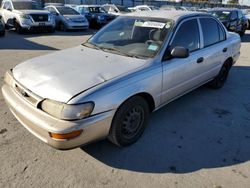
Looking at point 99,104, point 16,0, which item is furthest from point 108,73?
point 16,0

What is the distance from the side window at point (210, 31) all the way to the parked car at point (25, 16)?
1056cm

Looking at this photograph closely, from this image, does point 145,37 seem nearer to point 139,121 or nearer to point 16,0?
point 139,121

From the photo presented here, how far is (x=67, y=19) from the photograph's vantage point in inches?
579

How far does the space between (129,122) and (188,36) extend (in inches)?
70.0

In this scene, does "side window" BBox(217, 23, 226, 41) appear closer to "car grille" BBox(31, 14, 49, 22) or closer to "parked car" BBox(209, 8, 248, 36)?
"parked car" BBox(209, 8, 248, 36)

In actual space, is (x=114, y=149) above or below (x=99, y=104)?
below

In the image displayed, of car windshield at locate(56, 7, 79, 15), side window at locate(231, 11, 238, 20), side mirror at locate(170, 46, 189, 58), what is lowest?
side mirror at locate(170, 46, 189, 58)

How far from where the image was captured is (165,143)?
3.28m

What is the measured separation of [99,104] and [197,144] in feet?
5.16

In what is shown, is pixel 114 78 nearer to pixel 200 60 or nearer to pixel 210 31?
pixel 200 60

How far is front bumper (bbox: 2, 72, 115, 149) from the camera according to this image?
7.88 feet

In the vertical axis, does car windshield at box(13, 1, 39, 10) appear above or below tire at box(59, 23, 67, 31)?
above

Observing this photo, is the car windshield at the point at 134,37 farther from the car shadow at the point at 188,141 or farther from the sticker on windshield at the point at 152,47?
the car shadow at the point at 188,141

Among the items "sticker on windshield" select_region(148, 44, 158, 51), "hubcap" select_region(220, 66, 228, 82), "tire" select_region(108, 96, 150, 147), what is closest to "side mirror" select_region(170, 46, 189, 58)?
"sticker on windshield" select_region(148, 44, 158, 51)
